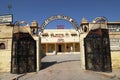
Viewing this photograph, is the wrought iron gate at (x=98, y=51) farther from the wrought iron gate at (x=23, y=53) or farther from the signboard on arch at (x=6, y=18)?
the signboard on arch at (x=6, y=18)

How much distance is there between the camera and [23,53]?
1445 centimetres

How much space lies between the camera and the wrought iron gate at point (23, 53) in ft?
46.7

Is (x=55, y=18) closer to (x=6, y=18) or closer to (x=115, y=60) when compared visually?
(x=6, y=18)

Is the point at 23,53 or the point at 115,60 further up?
the point at 23,53

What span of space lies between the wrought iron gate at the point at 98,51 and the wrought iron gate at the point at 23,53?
4.78 meters

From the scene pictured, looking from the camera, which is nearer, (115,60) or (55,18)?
(115,60)

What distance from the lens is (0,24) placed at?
15375 millimetres

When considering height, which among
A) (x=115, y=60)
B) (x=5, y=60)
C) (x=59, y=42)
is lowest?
(x=115, y=60)

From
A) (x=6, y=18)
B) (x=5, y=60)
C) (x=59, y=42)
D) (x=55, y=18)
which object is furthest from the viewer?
(x=59, y=42)

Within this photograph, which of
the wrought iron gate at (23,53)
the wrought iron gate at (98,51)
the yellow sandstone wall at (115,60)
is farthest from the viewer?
the yellow sandstone wall at (115,60)

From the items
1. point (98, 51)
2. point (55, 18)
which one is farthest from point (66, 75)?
point (55, 18)

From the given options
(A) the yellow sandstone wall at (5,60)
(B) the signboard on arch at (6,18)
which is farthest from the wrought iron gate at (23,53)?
(B) the signboard on arch at (6,18)

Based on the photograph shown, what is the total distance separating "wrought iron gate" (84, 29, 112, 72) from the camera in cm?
1386

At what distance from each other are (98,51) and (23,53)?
254 inches
